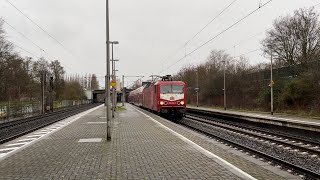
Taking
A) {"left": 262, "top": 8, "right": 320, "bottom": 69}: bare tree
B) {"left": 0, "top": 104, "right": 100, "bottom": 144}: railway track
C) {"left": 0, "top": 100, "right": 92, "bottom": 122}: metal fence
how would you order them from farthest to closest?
{"left": 262, "top": 8, "right": 320, "bottom": 69}: bare tree, {"left": 0, "top": 100, "right": 92, "bottom": 122}: metal fence, {"left": 0, "top": 104, "right": 100, "bottom": 144}: railway track

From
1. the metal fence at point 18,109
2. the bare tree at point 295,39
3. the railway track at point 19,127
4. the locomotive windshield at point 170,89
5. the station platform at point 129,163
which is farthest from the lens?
the bare tree at point 295,39

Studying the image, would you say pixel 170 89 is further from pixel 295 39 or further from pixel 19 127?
pixel 295 39

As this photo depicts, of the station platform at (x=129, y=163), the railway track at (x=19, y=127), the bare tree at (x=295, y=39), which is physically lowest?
the railway track at (x=19, y=127)

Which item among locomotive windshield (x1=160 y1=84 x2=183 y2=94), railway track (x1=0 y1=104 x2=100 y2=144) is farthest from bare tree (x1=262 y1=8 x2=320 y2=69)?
railway track (x1=0 y1=104 x2=100 y2=144)

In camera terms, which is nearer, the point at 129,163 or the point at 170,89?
the point at 129,163

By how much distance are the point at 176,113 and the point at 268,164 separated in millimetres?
21587

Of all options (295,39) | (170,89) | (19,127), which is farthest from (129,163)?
(295,39)

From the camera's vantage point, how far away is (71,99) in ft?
267

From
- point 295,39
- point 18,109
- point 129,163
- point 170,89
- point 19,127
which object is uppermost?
point 295,39

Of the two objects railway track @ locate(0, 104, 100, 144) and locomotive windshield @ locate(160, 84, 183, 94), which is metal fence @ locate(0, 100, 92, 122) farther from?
locomotive windshield @ locate(160, 84, 183, 94)

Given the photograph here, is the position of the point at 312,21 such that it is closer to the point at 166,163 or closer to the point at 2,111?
the point at 2,111

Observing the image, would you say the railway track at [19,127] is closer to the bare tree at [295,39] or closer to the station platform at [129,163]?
the station platform at [129,163]

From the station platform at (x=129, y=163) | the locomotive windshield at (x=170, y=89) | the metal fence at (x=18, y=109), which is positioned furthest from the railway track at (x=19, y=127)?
the locomotive windshield at (x=170, y=89)

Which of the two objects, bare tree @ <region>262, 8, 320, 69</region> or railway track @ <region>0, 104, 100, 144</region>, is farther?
bare tree @ <region>262, 8, 320, 69</region>
